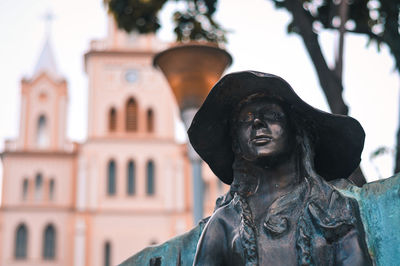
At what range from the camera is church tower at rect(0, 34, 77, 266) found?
36500mm

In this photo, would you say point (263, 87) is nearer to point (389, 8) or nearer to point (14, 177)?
point (389, 8)

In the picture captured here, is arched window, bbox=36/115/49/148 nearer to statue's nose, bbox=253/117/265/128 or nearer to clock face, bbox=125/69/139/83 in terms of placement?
clock face, bbox=125/69/139/83

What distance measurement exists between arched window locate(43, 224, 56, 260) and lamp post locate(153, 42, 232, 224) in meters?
30.4

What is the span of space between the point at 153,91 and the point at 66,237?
29.9 ft

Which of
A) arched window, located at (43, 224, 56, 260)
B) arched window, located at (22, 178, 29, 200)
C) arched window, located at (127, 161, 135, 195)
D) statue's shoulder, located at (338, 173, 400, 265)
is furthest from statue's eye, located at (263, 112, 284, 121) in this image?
arched window, located at (22, 178, 29, 200)

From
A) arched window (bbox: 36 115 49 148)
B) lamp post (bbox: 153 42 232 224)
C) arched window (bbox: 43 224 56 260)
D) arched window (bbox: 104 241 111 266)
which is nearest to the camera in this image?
lamp post (bbox: 153 42 232 224)

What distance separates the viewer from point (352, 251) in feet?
6.54

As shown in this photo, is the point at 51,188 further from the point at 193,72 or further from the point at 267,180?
the point at 267,180

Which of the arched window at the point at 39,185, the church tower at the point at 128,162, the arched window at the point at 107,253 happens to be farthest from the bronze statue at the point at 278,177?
the arched window at the point at 39,185

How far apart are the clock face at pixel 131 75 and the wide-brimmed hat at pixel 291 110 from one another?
36.8 m

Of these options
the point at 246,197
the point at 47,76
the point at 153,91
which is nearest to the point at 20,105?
the point at 47,76

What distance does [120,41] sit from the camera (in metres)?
40.1

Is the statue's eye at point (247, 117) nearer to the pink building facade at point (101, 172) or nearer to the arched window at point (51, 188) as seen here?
the pink building facade at point (101, 172)

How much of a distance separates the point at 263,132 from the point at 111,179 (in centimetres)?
3548
